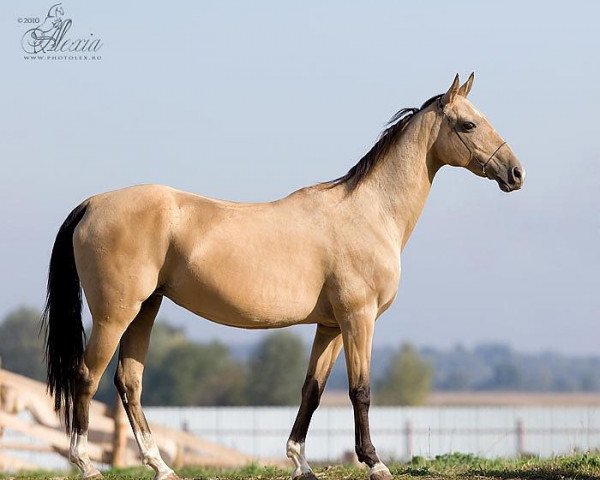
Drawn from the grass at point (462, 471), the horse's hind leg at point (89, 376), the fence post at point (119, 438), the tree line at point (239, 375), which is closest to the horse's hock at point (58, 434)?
the fence post at point (119, 438)

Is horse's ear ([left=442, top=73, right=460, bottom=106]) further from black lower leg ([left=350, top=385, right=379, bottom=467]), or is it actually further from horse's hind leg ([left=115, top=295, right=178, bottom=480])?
horse's hind leg ([left=115, top=295, right=178, bottom=480])

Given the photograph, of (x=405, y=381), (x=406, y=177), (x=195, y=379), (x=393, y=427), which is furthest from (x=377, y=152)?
(x=405, y=381)

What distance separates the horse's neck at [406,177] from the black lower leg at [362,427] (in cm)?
121

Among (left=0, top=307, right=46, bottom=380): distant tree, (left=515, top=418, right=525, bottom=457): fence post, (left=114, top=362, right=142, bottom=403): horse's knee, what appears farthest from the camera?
(left=0, top=307, right=46, bottom=380): distant tree

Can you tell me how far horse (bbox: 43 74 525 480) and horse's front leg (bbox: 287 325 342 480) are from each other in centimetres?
1

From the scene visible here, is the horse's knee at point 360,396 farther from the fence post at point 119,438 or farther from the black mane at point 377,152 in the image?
the fence post at point 119,438

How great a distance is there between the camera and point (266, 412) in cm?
3030

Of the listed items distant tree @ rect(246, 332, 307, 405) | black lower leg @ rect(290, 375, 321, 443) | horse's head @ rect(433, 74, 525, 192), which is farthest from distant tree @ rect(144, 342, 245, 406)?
horse's head @ rect(433, 74, 525, 192)

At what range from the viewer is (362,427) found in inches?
332

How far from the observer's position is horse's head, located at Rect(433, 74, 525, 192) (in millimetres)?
8719

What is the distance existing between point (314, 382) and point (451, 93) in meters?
2.43

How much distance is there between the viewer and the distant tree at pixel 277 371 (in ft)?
268

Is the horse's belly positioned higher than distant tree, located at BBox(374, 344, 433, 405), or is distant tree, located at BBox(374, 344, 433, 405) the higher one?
distant tree, located at BBox(374, 344, 433, 405)

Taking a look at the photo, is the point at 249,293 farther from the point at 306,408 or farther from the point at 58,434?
the point at 58,434
